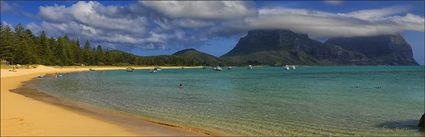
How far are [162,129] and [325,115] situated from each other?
11.7m

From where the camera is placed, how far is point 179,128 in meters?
20.8

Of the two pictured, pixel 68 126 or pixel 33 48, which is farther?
pixel 33 48

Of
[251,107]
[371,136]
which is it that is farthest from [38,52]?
[371,136]

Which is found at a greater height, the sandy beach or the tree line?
the tree line

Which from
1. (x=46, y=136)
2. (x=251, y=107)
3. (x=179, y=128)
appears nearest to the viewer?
(x=46, y=136)

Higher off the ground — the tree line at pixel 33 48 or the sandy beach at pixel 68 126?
the tree line at pixel 33 48

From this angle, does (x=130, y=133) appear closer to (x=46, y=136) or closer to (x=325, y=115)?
(x=46, y=136)

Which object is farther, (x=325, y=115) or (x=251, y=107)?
(x=251, y=107)

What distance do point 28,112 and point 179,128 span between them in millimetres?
9533

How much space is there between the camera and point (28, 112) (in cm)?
2402

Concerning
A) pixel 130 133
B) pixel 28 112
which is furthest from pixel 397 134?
pixel 28 112

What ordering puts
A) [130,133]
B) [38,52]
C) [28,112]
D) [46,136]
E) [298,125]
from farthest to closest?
[38,52]
[28,112]
[298,125]
[130,133]
[46,136]

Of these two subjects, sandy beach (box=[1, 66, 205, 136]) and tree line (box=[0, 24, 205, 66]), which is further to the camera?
tree line (box=[0, 24, 205, 66])

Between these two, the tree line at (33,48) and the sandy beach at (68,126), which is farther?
the tree line at (33,48)
